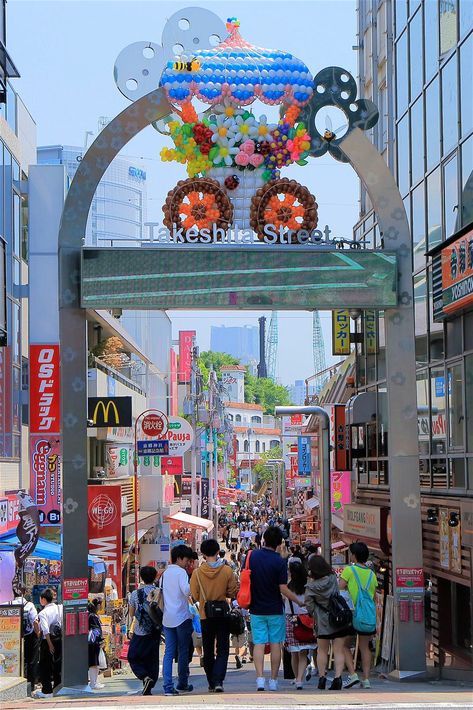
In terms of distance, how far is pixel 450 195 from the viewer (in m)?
18.2

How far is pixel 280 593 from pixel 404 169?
39.5ft

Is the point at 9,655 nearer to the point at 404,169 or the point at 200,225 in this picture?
the point at 200,225

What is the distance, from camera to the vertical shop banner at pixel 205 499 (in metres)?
57.7

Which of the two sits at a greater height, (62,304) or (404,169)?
(404,169)

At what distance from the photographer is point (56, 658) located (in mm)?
16438

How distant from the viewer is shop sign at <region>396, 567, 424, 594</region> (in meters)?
15.0

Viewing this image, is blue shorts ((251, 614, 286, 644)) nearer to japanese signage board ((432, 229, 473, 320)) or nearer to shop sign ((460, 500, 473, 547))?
shop sign ((460, 500, 473, 547))

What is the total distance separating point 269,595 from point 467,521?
15.4 feet

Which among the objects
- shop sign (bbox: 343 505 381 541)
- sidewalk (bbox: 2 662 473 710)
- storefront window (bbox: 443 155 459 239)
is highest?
storefront window (bbox: 443 155 459 239)

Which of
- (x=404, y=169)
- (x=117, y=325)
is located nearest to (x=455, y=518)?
(x=404, y=169)

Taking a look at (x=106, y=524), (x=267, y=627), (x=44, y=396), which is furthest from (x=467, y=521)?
(x=44, y=396)

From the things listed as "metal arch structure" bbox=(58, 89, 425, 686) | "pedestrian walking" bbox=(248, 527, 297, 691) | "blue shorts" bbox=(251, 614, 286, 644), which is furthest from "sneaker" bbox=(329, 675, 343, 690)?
"metal arch structure" bbox=(58, 89, 425, 686)

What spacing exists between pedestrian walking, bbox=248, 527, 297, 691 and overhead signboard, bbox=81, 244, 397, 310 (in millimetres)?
4027

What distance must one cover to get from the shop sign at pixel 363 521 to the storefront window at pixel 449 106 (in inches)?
254
